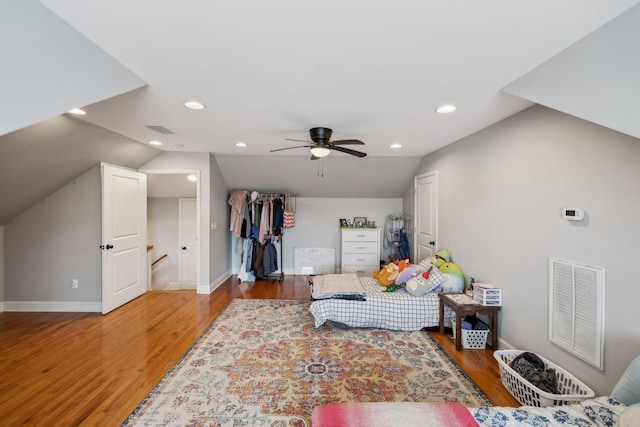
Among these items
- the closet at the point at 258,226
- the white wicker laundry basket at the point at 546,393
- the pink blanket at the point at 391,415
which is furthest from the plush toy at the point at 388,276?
the pink blanket at the point at 391,415

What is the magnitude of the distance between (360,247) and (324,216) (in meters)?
1.06

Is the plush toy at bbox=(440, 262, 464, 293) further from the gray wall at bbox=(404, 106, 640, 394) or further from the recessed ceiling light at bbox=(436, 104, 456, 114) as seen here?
the recessed ceiling light at bbox=(436, 104, 456, 114)

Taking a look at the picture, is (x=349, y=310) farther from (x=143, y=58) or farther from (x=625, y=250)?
Result: (x=143, y=58)

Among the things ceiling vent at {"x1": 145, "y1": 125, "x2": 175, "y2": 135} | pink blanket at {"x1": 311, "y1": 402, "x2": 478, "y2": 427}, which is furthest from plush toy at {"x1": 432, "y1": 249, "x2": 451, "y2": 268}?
ceiling vent at {"x1": 145, "y1": 125, "x2": 175, "y2": 135}

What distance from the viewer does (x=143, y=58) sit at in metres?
1.60

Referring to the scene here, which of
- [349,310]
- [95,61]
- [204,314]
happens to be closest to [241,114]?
[95,61]

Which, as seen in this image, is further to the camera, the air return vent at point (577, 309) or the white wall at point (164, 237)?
the white wall at point (164, 237)

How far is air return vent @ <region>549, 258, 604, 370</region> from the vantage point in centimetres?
178

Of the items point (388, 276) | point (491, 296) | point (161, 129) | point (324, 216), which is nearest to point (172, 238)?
point (324, 216)

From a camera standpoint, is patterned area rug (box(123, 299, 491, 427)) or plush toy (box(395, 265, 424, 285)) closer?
patterned area rug (box(123, 299, 491, 427))

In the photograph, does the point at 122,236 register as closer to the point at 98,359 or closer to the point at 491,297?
the point at 98,359

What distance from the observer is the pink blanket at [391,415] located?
114cm

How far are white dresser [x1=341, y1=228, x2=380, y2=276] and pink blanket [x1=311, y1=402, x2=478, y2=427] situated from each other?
4.17m

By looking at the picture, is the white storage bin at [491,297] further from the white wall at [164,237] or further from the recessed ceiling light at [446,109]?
the white wall at [164,237]
